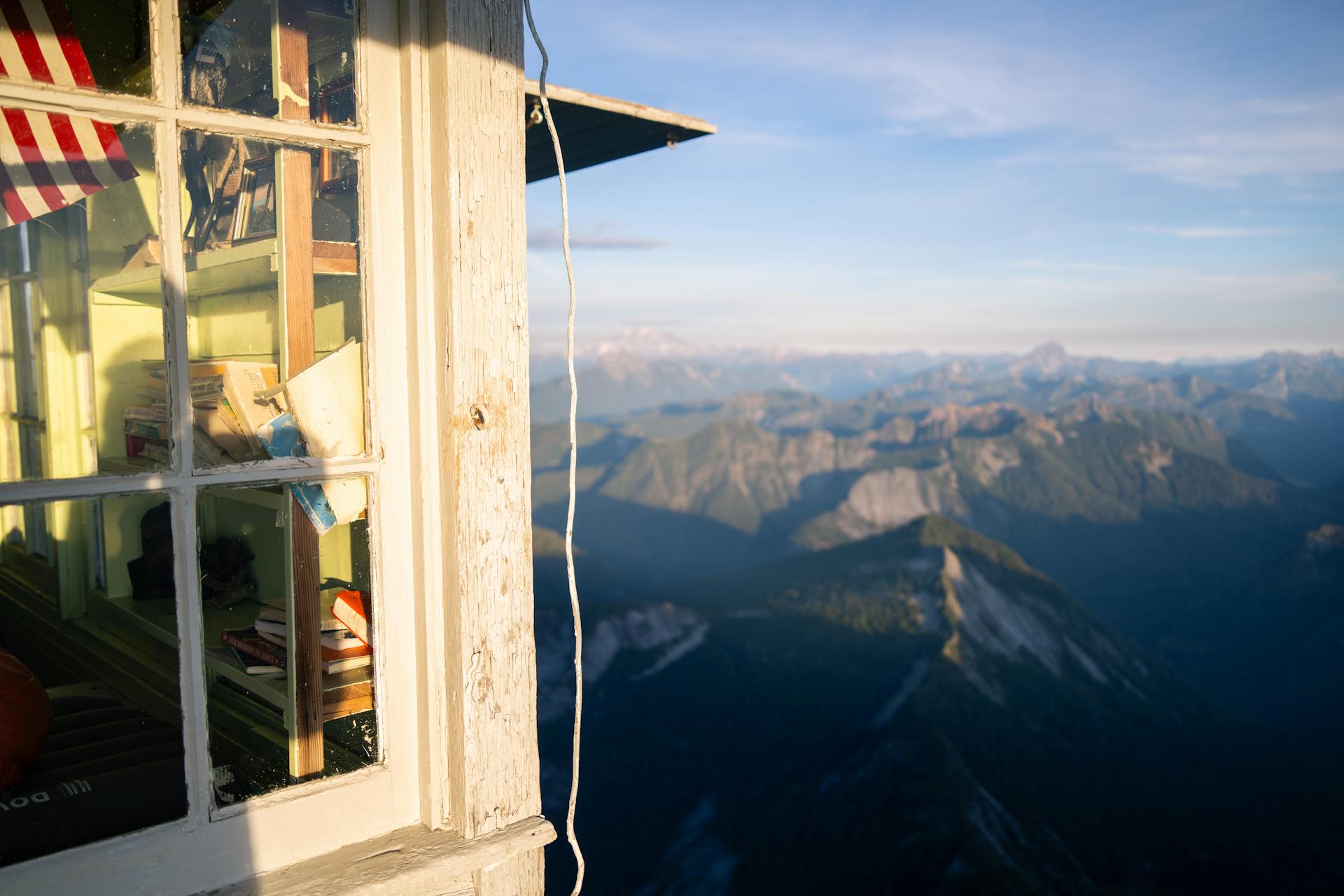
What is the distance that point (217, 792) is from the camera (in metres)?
1.91

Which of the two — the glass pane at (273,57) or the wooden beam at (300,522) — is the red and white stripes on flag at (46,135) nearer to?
the glass pane at (273,57)

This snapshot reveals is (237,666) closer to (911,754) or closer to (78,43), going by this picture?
(78,43)

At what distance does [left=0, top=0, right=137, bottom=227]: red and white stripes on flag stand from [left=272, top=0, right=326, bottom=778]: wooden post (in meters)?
0.33

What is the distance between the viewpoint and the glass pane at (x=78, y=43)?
5.56 ft

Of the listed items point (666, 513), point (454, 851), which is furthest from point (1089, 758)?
point (666, 513)

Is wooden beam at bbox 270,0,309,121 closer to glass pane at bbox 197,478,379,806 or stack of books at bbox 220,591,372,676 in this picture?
glass pane at bbox 197,478,379,806

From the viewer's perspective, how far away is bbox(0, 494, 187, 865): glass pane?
1.80 meters

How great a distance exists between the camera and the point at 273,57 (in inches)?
78.6

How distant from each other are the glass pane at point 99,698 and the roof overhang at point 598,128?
5.25 feet

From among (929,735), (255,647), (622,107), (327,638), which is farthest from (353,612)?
(929,735)

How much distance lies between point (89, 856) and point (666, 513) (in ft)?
577

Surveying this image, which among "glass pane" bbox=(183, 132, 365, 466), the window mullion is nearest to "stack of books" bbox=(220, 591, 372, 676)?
the window mullion

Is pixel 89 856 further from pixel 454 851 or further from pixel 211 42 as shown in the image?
pixel 211 42

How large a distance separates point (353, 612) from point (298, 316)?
734 mm
